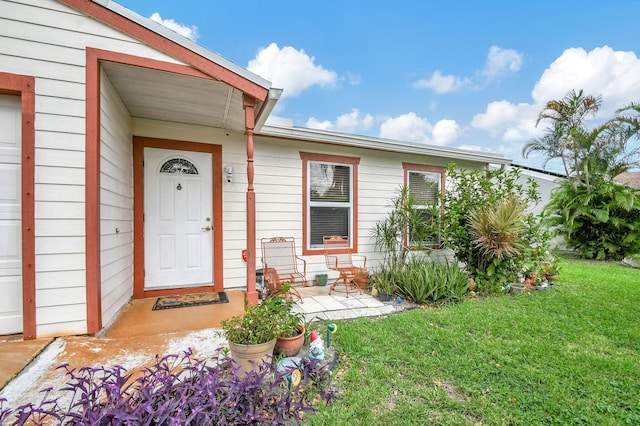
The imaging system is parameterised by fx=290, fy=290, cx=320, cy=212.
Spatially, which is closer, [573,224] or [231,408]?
[231,408]

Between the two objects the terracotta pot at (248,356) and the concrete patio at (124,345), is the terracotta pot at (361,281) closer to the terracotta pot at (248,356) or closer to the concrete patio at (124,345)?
the concrete patio at (124,345)

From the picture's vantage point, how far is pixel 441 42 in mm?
8320

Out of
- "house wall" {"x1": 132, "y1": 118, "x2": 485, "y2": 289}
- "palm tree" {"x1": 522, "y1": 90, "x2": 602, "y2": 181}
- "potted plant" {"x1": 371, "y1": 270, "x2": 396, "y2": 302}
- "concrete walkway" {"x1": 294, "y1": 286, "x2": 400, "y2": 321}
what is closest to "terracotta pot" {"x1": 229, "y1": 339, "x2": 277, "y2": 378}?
"concrete walkway" {"x1": 294, "y1": 286, "x2": 400, "y2": 321}

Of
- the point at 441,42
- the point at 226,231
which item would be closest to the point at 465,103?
the point at 441,42

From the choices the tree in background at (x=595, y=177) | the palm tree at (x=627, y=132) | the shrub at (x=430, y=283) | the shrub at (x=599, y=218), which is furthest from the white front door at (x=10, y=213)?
the palm tree at (x=627, y=132)

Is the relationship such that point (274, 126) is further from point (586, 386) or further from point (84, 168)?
point (586, 386)

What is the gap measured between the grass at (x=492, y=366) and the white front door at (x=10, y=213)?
2559 millimetres

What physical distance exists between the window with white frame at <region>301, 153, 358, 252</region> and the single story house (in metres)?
0.06

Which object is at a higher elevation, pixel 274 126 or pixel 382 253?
pixel 274 126

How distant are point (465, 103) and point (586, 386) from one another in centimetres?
1063

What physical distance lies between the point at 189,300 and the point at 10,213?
1.94 m

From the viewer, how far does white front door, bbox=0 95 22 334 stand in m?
2.31

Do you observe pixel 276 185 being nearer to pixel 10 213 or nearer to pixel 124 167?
pixel 124 167

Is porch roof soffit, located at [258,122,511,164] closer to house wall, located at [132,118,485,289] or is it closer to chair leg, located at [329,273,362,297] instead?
house wall, located at [132,118,485,289]
